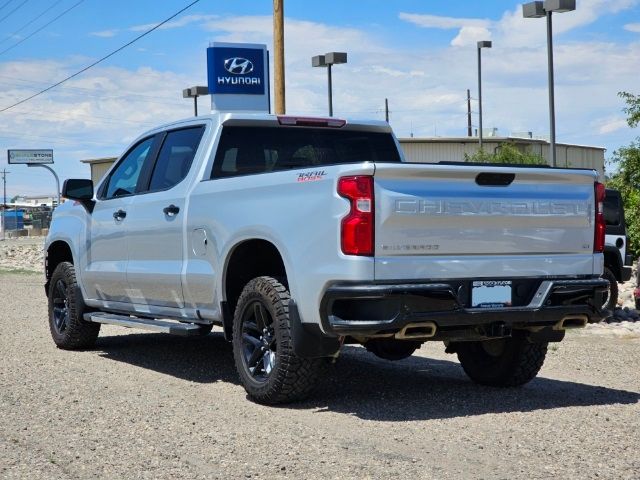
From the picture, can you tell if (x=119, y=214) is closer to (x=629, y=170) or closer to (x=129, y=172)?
(x=129, y=172)

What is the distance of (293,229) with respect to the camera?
6.95m

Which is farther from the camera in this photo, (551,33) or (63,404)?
(551,33)

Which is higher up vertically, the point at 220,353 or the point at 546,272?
the point at 546,272

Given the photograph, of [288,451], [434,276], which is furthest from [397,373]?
[288,451]

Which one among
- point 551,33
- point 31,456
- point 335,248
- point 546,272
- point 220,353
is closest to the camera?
point 31,456

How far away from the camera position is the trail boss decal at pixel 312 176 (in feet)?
22.0

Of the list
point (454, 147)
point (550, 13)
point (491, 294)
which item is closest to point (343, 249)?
point (491, 294)

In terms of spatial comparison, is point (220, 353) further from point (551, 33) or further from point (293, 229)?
point (551, 33)

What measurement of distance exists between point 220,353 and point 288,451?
4.49 m

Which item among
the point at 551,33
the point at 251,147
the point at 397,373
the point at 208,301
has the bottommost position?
the point at 397,373

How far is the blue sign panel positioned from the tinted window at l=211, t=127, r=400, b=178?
Result: 20.6 meters

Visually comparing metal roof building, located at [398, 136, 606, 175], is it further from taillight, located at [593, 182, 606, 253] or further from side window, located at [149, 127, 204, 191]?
taillight, located at [593, 182, 606, 253]

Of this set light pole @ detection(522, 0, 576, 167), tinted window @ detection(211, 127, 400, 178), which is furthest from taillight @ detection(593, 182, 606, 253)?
light pole @ detection(522, 0, 576, 167)

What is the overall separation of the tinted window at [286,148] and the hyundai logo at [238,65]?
20.7 m
